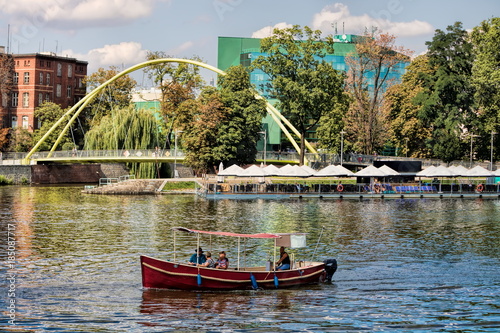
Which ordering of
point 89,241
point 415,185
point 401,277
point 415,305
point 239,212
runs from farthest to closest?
point 415,185, point 239,212, point 89,241, point 401,277, point 415,305

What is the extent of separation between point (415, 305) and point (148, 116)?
76686 millimetres

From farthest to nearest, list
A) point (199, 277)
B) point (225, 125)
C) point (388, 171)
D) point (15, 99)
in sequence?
1. point (15, 99)
2. point (225, 125)
3. point (388, 171)
4. point (199, 277)

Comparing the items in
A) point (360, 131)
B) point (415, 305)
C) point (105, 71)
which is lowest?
point (415, 305)

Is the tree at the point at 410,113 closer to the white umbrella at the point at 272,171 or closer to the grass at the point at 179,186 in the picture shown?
the white umbrella at the point at 272,171

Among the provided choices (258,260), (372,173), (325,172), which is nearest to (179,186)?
(325,172)

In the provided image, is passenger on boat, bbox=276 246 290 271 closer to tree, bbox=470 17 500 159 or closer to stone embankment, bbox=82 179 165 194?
stone embankment, bbox=82 179 165 194

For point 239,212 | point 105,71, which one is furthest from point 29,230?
point 105,71

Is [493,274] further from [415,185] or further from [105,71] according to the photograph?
[105,71]

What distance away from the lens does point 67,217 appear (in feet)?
184

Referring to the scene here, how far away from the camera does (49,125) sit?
118 meters

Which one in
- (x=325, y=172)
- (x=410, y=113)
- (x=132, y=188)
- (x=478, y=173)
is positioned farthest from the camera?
(x=410, y=113)

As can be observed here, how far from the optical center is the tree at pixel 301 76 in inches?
3482

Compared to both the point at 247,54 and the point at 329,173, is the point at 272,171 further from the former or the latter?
the point at 247,54

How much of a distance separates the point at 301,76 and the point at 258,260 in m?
55.0
